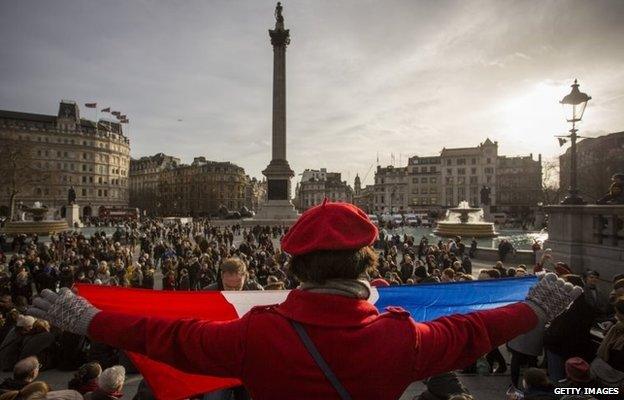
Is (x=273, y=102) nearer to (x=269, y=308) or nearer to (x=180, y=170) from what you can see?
(x=269, y=308)

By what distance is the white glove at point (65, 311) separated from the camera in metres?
2.05

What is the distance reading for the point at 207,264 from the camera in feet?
45.2

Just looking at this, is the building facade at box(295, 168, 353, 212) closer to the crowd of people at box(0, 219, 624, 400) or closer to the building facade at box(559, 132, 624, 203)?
the building facade at box(559, 132, 624, 203)

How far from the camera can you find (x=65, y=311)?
6.91ft

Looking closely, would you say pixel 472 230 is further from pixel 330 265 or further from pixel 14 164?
pixel 14 164

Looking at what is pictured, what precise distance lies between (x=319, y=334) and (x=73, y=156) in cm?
12585

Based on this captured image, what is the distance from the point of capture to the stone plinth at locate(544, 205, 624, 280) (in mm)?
10984

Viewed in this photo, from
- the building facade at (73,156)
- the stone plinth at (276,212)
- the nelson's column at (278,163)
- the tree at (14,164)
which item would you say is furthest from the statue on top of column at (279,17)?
the building facade at (73,156)

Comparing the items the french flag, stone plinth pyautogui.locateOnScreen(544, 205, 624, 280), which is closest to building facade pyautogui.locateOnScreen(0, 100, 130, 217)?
stone plinth pyautogui.locateOnScreen(544, 205, 624, 280)

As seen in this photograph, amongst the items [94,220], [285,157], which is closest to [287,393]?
[285,157]

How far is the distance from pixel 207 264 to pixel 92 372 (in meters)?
8.85

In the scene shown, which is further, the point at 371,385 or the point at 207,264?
the point at 207,264

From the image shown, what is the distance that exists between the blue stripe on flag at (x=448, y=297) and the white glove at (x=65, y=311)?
280 cm

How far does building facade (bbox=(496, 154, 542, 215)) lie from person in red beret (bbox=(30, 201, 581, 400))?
4483 inches
